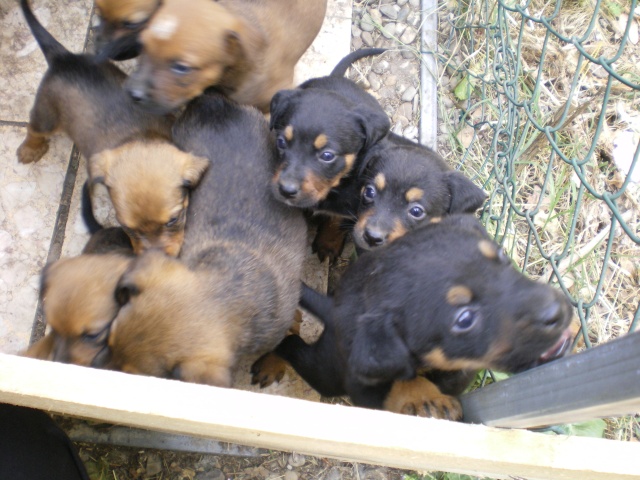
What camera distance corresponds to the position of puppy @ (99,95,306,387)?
2.59m

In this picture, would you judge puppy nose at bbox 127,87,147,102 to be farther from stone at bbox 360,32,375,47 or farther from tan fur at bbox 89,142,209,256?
stone at bbox 360,32,375,47

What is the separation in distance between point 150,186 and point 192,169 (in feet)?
0.82

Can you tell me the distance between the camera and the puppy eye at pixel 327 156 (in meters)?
3.62

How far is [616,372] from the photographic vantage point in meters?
1.68

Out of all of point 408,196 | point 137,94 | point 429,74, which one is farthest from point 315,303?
point 429,74

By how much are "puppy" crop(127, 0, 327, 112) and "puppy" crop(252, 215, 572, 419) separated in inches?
60.9

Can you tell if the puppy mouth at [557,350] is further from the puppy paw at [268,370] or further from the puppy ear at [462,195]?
the puppy paw at [268,370]

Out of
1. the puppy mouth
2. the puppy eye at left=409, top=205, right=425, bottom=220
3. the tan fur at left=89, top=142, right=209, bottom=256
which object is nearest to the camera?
the puppy mouth

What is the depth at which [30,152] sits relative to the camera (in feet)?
13.0

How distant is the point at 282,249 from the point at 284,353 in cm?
66

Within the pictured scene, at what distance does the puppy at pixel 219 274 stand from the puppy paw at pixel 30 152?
1003mm

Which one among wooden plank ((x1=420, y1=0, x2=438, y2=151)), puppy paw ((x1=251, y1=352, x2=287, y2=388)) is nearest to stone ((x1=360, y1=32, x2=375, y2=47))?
wooden plank ((x1=420, y1=0, x2=438, y2=151))

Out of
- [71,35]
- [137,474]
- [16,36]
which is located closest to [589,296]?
[137,474]

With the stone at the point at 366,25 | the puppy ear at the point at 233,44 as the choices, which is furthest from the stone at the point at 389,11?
the puppy ear at the point at 233,44
